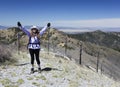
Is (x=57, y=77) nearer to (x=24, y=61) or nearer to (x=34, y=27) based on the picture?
(x=34, y=27)

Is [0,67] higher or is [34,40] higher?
[34,40]

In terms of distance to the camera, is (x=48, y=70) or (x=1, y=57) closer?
(x=48, y=70)

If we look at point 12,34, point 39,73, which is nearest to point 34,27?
point 39,73

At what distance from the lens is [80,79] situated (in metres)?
15.8

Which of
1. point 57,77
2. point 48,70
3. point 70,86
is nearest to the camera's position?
point 70,86

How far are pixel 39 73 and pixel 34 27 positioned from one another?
2264 mm

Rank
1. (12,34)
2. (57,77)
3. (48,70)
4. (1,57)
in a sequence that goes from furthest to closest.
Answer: (12,34), (1,57), (48,70), (57,77)

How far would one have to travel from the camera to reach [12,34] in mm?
58906

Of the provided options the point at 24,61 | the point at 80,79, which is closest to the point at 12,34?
Answer: the point at 24,61

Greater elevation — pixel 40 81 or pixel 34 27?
pixel 34 27

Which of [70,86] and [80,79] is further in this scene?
[80,79]

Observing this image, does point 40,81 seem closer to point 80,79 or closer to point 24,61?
point 80,79

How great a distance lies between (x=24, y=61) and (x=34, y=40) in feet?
15.5

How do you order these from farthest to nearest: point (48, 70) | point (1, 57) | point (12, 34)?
1. point (12, 34)
2. point (1, 57)
3. point (48, 70)
